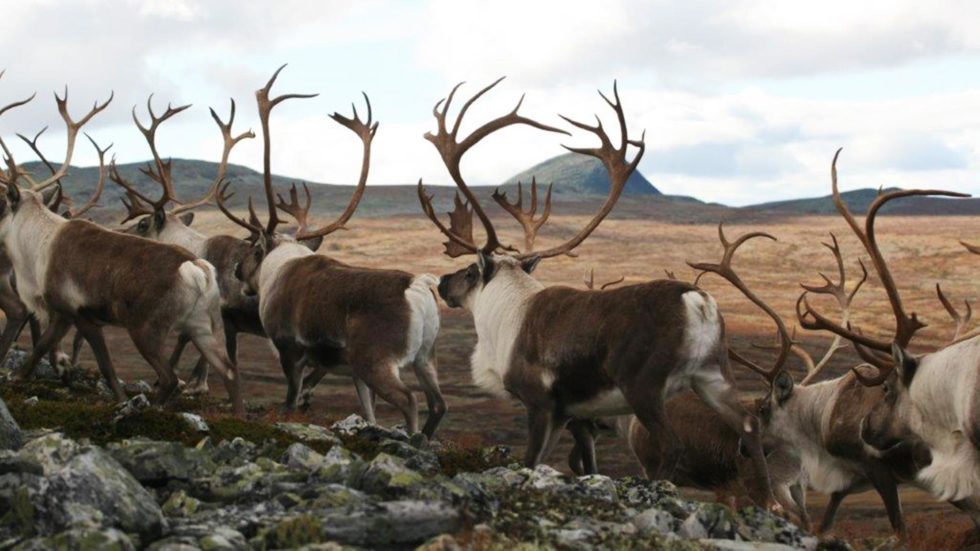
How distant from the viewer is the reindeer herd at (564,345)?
8875 mm

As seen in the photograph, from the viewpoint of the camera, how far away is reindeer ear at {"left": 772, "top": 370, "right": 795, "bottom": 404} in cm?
1154

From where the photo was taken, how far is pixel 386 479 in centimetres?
655

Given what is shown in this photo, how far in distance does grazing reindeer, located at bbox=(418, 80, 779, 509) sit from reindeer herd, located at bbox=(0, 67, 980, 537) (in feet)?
0.05

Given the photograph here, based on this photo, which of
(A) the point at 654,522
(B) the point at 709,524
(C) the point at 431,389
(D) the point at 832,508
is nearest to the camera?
(A) the point at 654,522

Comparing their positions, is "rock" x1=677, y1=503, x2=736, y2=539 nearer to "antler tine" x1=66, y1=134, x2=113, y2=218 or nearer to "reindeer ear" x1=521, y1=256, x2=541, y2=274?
"reindeer ear" x1=521, y1=256, x2=541, y2=274

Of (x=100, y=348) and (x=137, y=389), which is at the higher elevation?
(x=100, y=348)

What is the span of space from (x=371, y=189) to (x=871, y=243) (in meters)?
88.1

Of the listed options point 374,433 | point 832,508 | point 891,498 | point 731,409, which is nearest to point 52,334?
point 374,433

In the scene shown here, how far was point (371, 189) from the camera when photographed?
96250 mm

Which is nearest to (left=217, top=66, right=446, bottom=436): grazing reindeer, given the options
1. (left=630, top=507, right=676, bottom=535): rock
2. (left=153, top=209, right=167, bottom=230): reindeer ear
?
(left=153, top=209, right=167, bottom=230): reindeer ear

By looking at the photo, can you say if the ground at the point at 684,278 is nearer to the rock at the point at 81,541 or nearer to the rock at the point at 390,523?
the rock at the point at 390,523

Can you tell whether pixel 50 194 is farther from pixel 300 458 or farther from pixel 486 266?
pixel 300 458

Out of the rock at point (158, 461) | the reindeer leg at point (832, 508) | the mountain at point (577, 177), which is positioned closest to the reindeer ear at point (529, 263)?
the reindeer leg at point (832, 508)

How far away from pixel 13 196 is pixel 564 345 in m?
6.50
